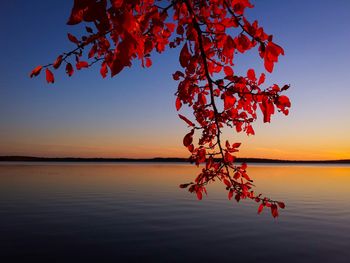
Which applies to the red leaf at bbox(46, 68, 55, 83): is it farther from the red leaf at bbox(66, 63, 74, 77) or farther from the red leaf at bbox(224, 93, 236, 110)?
the red leaf at bbox(224, 93, 236, 110)

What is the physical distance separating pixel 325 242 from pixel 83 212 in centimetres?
1429

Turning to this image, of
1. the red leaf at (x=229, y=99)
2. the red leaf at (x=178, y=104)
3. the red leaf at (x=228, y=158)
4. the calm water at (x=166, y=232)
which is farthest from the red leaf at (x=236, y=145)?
the calm water at (x=166, y=232)

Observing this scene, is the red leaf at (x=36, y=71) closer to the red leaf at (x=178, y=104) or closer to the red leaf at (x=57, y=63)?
the red leaf at (x=57, y=63)

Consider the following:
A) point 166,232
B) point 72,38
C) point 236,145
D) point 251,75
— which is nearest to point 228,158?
point 236,145

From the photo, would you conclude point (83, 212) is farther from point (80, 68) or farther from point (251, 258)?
point (80, 68)

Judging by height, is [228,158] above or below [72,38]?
below

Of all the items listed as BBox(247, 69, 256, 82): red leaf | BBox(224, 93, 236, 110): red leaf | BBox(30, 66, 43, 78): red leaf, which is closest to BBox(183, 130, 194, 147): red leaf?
BBox(224, 93, 236, 110): red leaf

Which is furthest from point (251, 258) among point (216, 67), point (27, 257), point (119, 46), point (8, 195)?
point (8, 195)

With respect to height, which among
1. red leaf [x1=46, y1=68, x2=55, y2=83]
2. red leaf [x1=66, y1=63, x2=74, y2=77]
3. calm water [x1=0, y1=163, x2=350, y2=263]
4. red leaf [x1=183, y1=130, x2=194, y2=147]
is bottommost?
calm water [x1=0, y1=163, x2=350, y2=263]

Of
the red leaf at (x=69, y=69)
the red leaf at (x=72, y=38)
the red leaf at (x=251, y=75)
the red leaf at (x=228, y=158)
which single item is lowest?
the red leaf at (x=228, y=158)

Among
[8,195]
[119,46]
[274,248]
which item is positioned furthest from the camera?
[8,195]

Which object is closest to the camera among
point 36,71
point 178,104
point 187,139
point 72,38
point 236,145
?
point 36,71

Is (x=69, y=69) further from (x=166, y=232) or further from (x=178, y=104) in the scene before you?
(x=166, y=232)

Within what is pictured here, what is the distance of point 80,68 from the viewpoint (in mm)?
4379
